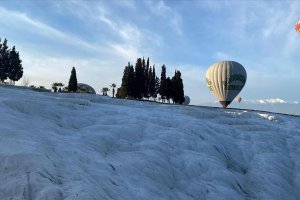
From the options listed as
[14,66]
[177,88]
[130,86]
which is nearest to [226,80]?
[177,88]

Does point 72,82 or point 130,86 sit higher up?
point 72,82

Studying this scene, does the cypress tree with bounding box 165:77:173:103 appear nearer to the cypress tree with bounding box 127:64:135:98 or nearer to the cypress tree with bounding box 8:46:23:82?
the cypress tree with bounding box 127:64:135:98

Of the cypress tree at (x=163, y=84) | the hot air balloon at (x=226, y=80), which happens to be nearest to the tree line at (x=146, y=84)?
the cypress tree at (x=163, y=84)

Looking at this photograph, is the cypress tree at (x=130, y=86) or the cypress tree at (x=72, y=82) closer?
the cypress tree at (x=130, y=86)

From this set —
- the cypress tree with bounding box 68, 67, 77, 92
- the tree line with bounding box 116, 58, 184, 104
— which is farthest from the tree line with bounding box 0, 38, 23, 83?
the tree line with bounding box 116, 58, 184, 104

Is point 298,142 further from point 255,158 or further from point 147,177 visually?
point 147,177

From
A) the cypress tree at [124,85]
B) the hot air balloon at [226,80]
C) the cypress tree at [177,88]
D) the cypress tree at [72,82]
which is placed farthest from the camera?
the cypress tree at [72,82]

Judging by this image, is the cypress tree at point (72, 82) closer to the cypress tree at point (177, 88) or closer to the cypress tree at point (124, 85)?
the cypress tree at point (124, 85)

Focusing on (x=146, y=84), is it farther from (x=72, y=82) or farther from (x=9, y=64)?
(x=9, y=64)

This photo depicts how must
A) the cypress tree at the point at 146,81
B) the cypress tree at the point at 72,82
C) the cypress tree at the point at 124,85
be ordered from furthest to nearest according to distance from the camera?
the cypress tree at the point at 72,82 → the cypress tree at the point at 146,81 → the cypress tree at the point at 124,85
